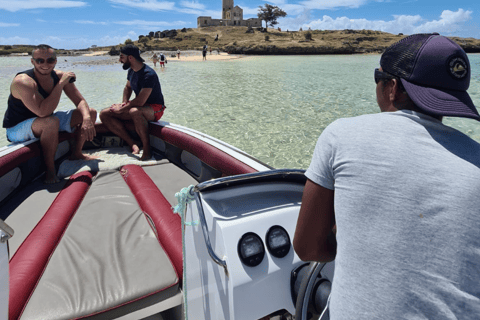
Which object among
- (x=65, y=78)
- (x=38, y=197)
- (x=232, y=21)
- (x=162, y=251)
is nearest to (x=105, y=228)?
(x=162, y=251)

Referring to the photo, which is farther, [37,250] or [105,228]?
[105,228]

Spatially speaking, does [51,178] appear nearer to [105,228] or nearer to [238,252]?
[105,228]

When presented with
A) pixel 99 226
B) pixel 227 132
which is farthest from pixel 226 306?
pixel 227 132

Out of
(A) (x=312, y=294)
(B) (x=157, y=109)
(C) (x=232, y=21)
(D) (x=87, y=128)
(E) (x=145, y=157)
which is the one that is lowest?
(E) (x=145, y=157)

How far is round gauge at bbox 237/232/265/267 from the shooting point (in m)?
A: 1.38

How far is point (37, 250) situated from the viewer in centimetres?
200

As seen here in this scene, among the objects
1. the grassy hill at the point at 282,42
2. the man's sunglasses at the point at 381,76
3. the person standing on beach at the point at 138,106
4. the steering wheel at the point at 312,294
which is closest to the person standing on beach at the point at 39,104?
the person standing on beach at the point at 138,106

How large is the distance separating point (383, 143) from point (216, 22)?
3901 inches

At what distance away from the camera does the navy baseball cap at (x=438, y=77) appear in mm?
888

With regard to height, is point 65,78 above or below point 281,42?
below

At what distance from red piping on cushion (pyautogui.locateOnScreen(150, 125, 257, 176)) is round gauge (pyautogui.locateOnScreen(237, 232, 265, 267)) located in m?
1.03

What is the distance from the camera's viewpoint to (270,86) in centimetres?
1594

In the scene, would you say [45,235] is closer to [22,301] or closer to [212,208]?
[22,301]

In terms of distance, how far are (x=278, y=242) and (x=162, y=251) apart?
98 centimetres
